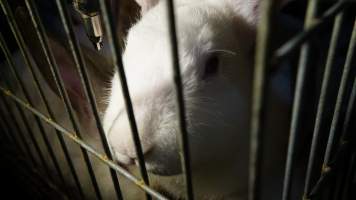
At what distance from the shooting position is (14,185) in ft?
4.86

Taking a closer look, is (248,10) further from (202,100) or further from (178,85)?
(178,85)

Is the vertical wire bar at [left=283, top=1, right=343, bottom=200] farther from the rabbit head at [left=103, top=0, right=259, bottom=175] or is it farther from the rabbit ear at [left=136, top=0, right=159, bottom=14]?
the rabbit ear at [left=136, top=0, right=159, bottom=14]

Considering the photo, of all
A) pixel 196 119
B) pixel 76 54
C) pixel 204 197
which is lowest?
pixel 204 197

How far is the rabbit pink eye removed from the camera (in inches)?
35.8

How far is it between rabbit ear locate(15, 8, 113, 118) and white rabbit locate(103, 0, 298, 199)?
28 cm

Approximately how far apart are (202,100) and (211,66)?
10 centimetres

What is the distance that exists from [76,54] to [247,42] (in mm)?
562

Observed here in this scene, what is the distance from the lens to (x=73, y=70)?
4.09ft

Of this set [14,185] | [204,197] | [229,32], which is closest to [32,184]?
[14,185]

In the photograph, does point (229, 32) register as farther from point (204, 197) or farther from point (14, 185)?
point (14, 185)

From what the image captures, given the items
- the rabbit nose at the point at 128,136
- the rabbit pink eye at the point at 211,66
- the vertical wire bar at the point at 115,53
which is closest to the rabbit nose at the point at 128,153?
the rabbit nose at the point at 128,136

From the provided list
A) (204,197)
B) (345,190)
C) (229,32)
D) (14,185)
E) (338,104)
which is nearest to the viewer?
(338,104)

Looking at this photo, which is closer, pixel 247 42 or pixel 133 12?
pixel 247 42

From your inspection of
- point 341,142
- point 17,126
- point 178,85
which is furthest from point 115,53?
point 17,126
